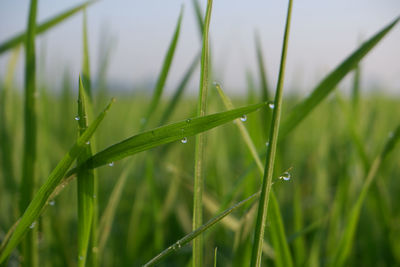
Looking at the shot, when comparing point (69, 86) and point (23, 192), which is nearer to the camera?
point (23, 192)

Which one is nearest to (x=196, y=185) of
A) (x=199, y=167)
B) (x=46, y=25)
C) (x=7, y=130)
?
(x=199, y=167)

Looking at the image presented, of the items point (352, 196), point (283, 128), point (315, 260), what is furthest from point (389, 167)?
point (283, 128)

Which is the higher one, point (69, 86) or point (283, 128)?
point (69, 86)

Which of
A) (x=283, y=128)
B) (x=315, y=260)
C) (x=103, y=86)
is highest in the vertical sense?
(x=103, y=86)

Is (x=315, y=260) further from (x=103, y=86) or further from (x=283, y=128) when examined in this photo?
(x=103, y=86)

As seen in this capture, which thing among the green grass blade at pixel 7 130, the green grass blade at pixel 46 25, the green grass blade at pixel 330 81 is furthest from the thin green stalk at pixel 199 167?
the green grass blade at pixel 7 130

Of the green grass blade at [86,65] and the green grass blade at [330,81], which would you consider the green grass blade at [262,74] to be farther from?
the green grass blade at [86,65]

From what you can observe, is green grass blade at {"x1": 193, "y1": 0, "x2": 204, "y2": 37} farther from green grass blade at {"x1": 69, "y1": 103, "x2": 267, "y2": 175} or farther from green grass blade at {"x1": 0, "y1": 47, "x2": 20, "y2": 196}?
green grass blade at {"x1": 0, "y1": 47, "x2": 20, "y2": 196}
